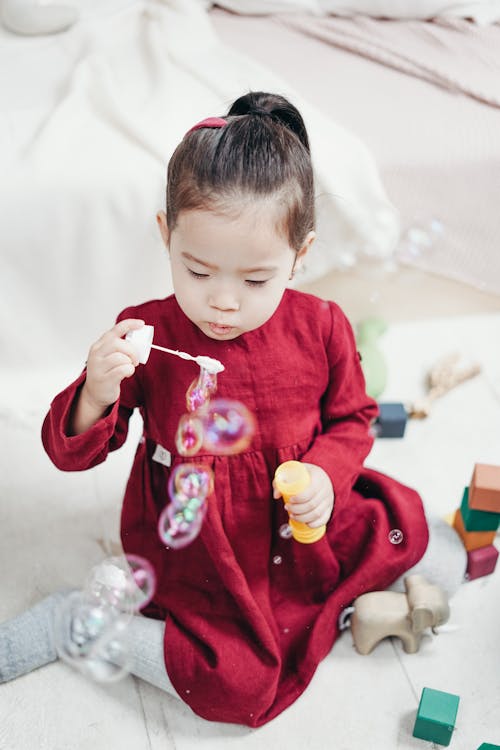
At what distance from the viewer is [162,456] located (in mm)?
1133

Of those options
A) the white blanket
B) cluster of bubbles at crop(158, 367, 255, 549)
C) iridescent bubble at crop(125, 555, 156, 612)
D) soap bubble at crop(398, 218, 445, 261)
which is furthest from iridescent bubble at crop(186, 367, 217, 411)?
soap bubble at crop(398, 218, 445, 261)

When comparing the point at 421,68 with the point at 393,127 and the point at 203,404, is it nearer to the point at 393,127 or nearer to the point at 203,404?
the point at 393,127

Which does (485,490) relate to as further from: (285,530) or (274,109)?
(274,109)

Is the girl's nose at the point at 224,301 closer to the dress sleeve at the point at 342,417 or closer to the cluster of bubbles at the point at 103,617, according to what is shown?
the dress sleeve at the point at 342,417

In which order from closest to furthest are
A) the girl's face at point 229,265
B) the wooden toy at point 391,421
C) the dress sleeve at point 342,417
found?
1. the girl's face at point 229,265
2. the dress sleeve at point 342,417
3. the wooden toy at point 391,421

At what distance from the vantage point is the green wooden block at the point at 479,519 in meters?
1.26

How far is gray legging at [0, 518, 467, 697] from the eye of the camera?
3.72 feet

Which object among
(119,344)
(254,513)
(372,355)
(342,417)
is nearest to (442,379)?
(372,355)

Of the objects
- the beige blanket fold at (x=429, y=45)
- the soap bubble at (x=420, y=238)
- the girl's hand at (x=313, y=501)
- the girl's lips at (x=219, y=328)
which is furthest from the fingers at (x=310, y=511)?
the beige blanket fold at (x=429, y=45)

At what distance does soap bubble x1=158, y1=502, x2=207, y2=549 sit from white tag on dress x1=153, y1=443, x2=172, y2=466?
54 millimetres

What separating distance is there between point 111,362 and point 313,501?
0.97 ft

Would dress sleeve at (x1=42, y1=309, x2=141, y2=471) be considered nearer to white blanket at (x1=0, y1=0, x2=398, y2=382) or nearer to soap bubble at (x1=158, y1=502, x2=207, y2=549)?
soap bubble at (x1=158, y1=502, x2=207, y2=549)

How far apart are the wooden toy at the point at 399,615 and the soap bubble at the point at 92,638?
0.31 metres

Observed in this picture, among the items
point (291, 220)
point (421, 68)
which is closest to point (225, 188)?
point (291, 220)
